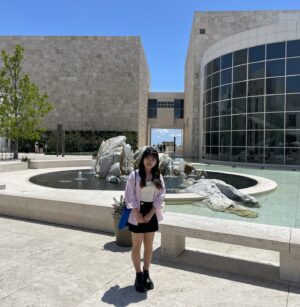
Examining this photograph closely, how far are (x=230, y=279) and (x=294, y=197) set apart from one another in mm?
7849

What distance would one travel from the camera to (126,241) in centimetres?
539

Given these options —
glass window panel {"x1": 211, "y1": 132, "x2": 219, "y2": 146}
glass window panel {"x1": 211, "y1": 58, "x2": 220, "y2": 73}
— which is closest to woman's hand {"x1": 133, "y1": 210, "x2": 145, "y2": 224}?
glass window panel {"x1": 211, "y1": 132, "x2": 219, "y2": 146}

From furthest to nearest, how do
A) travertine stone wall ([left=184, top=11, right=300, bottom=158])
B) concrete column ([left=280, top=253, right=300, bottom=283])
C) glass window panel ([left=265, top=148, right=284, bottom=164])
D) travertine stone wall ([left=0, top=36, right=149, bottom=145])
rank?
travertine stone wall ([left=0, top=36, right=149, bottom=145]), travertine stone wall ([left=184, top=11, right=300, bottom=158]), glass window panel ([left=265, top=148, right=284, bottom=164]), concrete column ([left=280, top=253, right=300, bottom=283])

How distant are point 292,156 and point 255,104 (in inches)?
195

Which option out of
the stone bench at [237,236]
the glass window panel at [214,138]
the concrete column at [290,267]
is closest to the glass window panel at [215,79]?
the glass window panel at [214,138]

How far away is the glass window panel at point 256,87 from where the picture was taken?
25.2 metres

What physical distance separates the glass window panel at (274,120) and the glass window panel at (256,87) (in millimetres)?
1964

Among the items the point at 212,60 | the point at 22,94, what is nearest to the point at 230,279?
the point at 22,94

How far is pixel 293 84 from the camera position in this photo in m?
23.9

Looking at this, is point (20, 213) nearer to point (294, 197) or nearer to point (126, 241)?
point (126, 241)

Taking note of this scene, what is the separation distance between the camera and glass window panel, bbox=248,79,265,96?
25203mm

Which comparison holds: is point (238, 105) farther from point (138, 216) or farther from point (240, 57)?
point (138, 216)

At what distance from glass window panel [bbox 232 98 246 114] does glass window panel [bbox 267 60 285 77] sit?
287 cm

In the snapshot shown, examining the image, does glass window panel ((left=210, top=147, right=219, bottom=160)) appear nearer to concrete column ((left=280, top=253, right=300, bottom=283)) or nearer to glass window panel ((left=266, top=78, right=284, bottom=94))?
glass window panel ((left=266, top=78, right=284, bottom=94))
